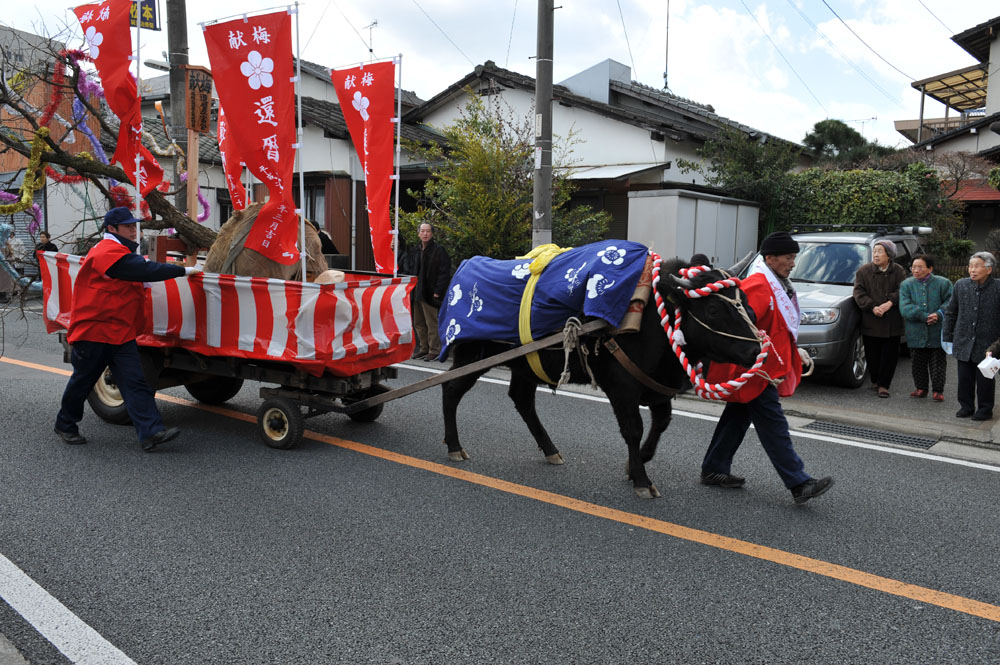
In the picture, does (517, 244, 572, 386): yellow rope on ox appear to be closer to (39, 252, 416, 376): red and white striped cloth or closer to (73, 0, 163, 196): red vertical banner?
(39, 252, 416, 376): red and white striped cloth

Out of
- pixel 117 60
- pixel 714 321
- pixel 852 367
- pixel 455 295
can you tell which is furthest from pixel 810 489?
pixel 117 60

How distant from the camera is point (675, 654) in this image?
311 centimetres

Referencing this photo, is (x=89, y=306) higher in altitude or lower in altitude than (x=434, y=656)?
higher

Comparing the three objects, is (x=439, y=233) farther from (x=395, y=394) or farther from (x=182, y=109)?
(x=395, y=394)

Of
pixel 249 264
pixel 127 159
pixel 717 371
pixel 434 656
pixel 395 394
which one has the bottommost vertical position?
pixel 434 656

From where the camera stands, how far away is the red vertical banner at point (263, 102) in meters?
5.92

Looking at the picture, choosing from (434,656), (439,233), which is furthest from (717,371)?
(439,233)

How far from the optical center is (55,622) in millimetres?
3309

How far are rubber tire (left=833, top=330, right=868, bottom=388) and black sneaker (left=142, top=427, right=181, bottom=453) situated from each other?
730 centimetres

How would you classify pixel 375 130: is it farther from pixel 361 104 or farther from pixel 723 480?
pixel 723 480

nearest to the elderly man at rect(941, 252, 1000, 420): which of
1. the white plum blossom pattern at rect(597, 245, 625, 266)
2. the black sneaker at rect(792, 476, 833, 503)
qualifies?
the black sneaker at rect(792, 476, 833, 503)

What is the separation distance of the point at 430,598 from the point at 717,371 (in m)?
2.39

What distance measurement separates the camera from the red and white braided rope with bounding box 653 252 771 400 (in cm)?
452

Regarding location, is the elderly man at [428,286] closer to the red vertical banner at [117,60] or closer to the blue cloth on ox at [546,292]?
the red vertical banner at [117,60]
